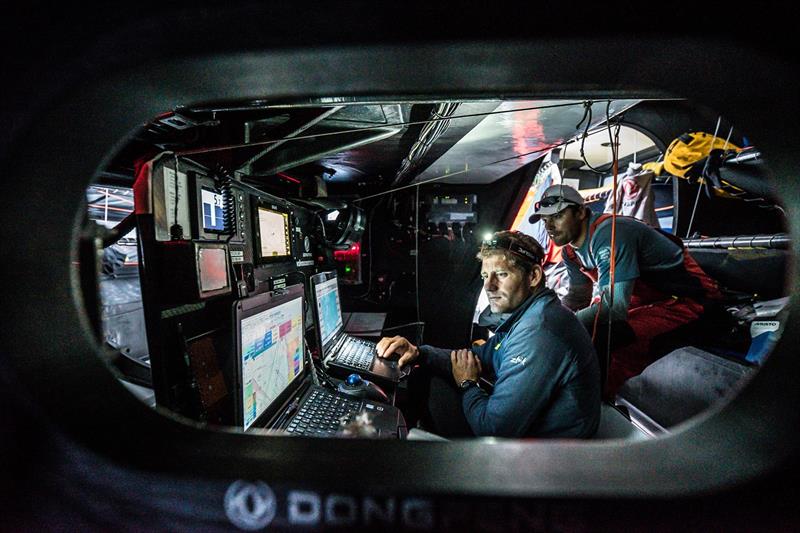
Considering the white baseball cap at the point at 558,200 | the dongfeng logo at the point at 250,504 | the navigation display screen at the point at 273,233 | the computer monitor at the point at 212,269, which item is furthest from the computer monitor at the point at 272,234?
the white baseball cap at the point at 558,200

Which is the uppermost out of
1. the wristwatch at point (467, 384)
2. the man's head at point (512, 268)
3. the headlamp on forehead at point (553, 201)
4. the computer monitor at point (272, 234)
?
the headlamp on forehead at point (553, 201)

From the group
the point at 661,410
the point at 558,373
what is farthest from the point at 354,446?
the point at 661,410

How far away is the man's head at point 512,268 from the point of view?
181cm

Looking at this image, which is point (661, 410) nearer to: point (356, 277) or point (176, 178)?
point (356, 277)

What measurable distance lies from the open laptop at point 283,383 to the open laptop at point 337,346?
36cm

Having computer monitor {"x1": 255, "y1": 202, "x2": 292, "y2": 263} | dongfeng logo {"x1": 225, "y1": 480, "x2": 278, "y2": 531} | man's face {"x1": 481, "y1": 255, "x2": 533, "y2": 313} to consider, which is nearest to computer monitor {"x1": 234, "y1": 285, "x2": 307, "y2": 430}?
computer monitor {"x1": 255, "y1": 202, "x2": 292, "y2": 263}

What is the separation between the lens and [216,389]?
1.01 metres

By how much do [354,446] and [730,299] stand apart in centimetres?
349

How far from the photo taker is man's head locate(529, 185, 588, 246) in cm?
251

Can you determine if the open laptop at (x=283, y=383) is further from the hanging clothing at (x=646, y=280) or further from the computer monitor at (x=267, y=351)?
the hanging clothing at (x=646, y=280)

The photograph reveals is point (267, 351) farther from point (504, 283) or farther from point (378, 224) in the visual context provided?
point (378, 224)

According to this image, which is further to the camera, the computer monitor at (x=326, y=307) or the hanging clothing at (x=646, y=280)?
the hanging clothing at (x=646, y=280)

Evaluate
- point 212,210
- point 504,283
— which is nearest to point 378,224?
point 504,283

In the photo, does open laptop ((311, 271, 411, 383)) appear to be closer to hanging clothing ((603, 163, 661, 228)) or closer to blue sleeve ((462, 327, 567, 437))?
blue sleeve ((462, 327, 567, 437))
